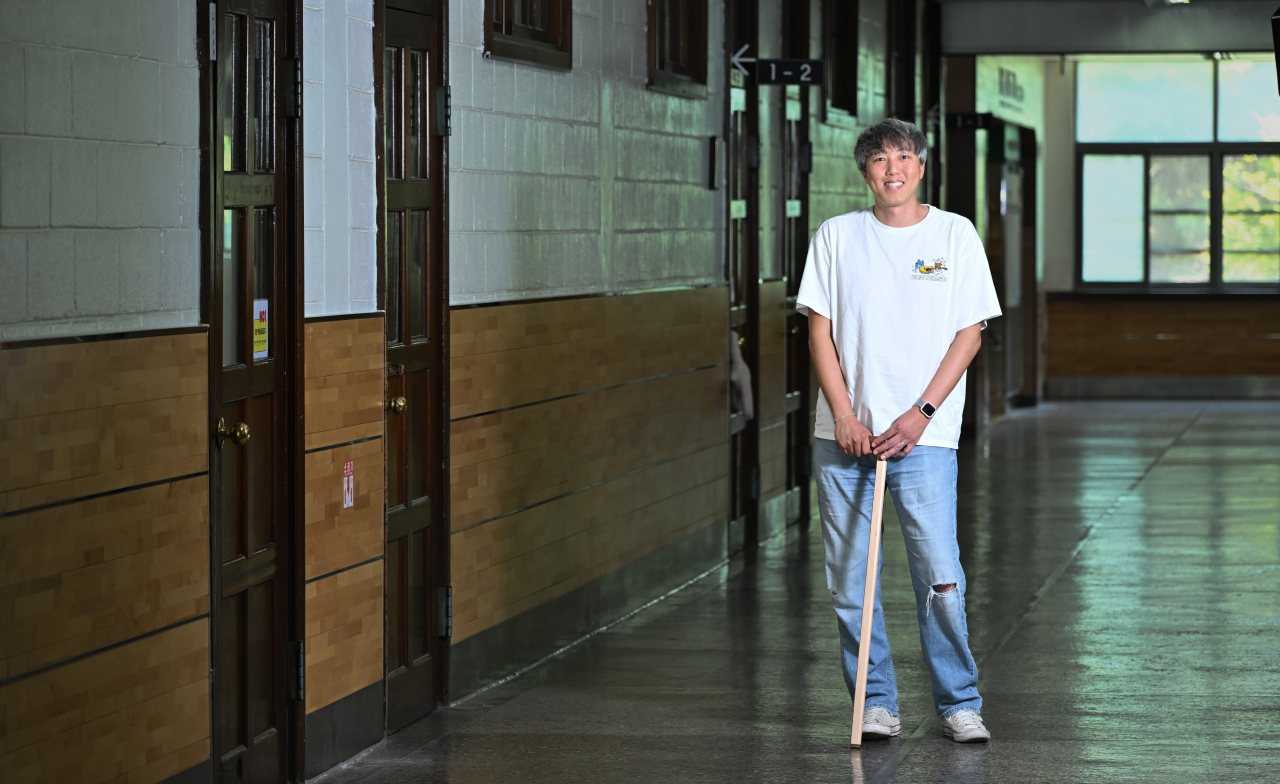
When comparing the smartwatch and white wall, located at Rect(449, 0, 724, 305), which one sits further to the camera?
white wall, located at Rect(449, 0, 724, 305)

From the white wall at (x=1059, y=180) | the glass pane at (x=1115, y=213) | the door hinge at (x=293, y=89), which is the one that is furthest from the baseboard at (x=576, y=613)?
the glass pane at (x=1115, y=213)

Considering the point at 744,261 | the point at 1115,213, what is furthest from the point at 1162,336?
the point at 744,261

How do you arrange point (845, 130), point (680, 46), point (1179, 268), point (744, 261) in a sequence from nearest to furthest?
1. point (680, 46)
2. point (744, 261)
3. point (845, 130)
4. point (1179, 268)

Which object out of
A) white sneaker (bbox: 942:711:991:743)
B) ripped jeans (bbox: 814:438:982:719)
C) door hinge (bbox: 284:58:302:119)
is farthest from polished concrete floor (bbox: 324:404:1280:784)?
door hinge (bbox: 284:58:302:119)

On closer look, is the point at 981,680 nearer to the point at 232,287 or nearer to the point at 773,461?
the point at 232,287

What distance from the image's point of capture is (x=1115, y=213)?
18219mm

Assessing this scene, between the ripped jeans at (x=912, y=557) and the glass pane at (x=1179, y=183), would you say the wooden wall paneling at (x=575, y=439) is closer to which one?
the ripped jeans at (x=912, y=557)

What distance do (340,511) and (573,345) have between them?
68.9 inches

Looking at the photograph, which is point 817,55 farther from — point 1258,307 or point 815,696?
point 1258,307

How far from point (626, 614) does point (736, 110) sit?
280 cm

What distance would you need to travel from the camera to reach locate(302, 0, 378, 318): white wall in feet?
14.3

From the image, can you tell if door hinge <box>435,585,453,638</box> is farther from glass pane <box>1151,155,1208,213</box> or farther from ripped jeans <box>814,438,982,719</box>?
glass pane <box>1151,155,1208,213</box>

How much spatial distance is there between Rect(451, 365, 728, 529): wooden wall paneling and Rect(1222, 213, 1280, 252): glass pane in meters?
11.7

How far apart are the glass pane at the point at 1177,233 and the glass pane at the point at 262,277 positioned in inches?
604
